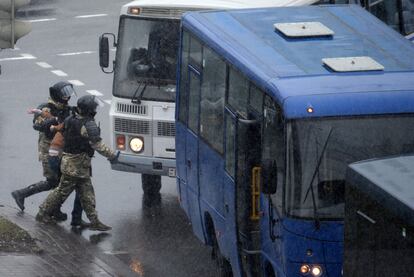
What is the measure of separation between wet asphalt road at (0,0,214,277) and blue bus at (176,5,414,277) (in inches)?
46.3

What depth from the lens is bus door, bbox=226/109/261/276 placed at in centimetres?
1362

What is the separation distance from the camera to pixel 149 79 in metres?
19.3

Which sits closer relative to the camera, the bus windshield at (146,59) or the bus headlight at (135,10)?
the bus windshield at (146,59)

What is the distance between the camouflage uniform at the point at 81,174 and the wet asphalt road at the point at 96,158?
467 mm

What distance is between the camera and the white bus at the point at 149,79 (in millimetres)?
19188

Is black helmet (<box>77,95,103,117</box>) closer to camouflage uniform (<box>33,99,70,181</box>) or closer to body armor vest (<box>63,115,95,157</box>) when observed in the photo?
body armor vest (<box>63,115,95,157</box>)

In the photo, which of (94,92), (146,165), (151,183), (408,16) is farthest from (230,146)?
(94,92)

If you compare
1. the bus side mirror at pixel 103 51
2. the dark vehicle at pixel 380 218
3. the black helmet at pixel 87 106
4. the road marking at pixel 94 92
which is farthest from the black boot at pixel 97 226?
the road marking at pixel 94 92

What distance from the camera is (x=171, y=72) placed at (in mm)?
19188

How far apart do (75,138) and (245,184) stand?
454cm

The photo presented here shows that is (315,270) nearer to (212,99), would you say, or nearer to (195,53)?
(212,99)

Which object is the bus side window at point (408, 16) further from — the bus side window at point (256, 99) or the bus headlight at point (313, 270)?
the bus headlight at point (313, 270)

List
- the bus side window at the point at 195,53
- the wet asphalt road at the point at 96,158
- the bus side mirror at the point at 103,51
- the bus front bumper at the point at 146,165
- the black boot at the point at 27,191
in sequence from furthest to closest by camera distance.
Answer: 1. the bus side mirror at the point at 103,51
2. the bus front bumper at the point at 146,165
3. the black boot at the point at 27,191
4. the wet asphalt road at the point at 96,158
5. the bus side window at the point at 195,53

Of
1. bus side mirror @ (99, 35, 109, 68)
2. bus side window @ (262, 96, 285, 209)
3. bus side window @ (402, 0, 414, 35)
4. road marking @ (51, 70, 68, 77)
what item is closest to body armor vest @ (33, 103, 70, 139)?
bus side mirror @ (99, 35, 109, 68)
